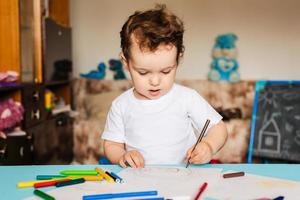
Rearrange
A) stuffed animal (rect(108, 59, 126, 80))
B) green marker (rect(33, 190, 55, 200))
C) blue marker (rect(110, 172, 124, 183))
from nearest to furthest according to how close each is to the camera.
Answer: green marker (rect(33, 190, 55, 200)), blue marker (rect(110, 172, 124, 183)), stuffed animal (rect(108, 59, 126, 80))

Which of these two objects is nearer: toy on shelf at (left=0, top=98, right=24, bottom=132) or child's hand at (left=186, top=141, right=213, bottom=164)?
child's hand at (left=186, top=141, right=213, bottom=164)

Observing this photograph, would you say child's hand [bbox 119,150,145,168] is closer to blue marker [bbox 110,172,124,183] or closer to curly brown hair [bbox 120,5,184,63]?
blue marker [bbox 110,172,124,183]

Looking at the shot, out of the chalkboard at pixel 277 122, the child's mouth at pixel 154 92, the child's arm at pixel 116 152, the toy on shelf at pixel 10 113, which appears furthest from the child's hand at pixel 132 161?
the chalkboard at pixel 277 122

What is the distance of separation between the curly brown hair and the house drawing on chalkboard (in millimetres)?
1964

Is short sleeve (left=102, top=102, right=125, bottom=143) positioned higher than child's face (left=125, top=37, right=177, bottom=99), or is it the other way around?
child's face (left=125, top=37, right=177, bottom=99)

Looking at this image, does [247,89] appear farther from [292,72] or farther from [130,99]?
[130,99]

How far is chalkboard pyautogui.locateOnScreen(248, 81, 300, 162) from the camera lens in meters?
2.79

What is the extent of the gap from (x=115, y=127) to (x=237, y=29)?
2190 mm

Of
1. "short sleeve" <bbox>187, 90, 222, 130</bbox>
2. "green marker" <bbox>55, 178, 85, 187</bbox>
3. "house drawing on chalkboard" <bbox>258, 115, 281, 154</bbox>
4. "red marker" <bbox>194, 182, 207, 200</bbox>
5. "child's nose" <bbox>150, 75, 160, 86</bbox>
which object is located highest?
"child's nose" <bbox>150, 75, 160, 86</bbox>

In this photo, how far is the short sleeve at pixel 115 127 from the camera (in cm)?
114

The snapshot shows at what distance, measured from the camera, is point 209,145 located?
1021 millimetres

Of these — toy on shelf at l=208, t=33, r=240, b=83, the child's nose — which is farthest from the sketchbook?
toy on shelf at l=208, t=33, r=240, b=83

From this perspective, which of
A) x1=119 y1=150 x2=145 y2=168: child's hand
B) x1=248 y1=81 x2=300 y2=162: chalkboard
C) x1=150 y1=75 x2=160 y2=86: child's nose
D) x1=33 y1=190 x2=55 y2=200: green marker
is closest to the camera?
x1=33 y1=190 x2=55 y2=200: green marker

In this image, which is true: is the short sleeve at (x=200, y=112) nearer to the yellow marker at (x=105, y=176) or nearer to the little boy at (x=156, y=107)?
the little boy at (x=156, y=107)
